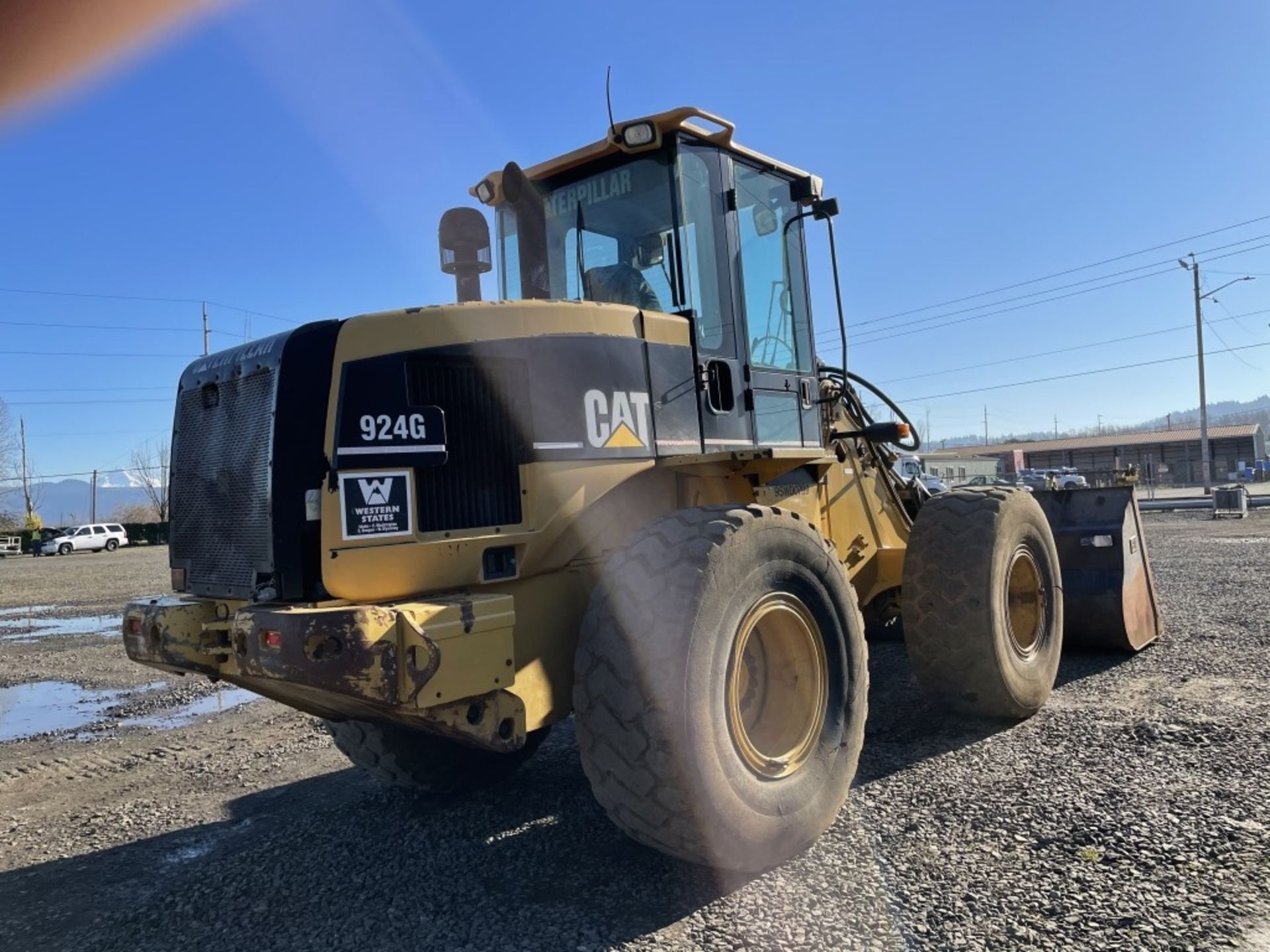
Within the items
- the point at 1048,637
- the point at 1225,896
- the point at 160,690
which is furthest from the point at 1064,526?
the point at 160,690

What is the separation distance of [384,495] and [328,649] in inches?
23.7

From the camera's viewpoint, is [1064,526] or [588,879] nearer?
[588,879]

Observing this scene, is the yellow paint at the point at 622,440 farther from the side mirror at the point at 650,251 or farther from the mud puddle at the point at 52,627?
the mud puddle at the point at 52,627

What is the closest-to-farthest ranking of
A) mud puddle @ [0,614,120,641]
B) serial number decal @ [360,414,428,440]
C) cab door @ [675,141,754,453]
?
serial number decal @ [360,414,428,440] < cab door @ [675,141,754,453] < mud puddle @ [0,614,120,641]

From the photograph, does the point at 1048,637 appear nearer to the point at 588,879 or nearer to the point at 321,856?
the point at 588,879

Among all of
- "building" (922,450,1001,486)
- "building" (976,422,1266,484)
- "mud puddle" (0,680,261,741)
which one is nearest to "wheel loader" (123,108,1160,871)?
"mud puddle" (0,680,261,741)

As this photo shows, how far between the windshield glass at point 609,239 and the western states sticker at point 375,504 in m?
1.50

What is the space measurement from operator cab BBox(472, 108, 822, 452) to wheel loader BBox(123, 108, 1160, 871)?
0.06 feet

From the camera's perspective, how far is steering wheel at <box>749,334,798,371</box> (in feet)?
15.5

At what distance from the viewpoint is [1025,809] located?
13.2 ft

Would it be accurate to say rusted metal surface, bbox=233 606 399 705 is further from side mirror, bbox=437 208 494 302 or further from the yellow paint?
side mirror, bbox=437 208 494 302

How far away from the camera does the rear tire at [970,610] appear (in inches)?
204

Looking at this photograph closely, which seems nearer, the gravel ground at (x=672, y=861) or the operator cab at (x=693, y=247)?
the gravel ground at (x=672, y=861)

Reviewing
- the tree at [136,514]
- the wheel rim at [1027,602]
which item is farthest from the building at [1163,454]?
the tree at [136,514]
